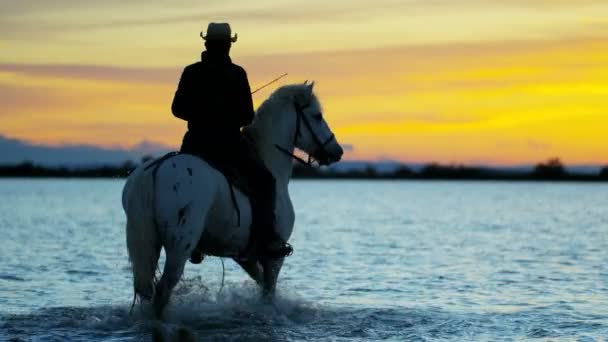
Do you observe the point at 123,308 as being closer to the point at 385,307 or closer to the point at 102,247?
the point at 385,307

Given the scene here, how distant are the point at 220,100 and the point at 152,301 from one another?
1.91m

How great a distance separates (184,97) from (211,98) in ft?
0.86

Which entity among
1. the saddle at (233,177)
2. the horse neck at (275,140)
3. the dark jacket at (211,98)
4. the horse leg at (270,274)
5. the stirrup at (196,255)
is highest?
the dark jacket at (211,98)

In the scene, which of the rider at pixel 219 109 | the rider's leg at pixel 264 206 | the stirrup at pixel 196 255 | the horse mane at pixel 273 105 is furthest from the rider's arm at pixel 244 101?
the stirrup at pixel 196 255

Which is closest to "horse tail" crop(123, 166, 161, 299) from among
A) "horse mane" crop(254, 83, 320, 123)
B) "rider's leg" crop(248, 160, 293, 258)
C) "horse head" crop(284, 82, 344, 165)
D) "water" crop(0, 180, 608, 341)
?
"water" crop(0, 180, 608, 341)

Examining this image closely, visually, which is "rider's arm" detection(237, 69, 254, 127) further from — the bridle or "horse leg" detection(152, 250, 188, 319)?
"horse leg" detection(152, 250, 188, 319)

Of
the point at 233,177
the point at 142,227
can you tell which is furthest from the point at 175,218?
the point at 233,177

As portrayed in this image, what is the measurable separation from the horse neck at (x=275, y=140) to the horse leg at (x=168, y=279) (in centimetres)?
181

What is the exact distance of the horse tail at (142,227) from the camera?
29.8ft

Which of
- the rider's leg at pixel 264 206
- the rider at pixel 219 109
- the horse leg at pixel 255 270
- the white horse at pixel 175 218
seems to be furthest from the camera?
the horse leg at pixel 255 270

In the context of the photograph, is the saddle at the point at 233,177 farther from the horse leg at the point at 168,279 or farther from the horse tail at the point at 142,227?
the horse leg at the point at 168,279

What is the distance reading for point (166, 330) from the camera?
7.98m

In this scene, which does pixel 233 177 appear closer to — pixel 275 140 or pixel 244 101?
pixel 244 101

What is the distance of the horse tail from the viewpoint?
9070mm
